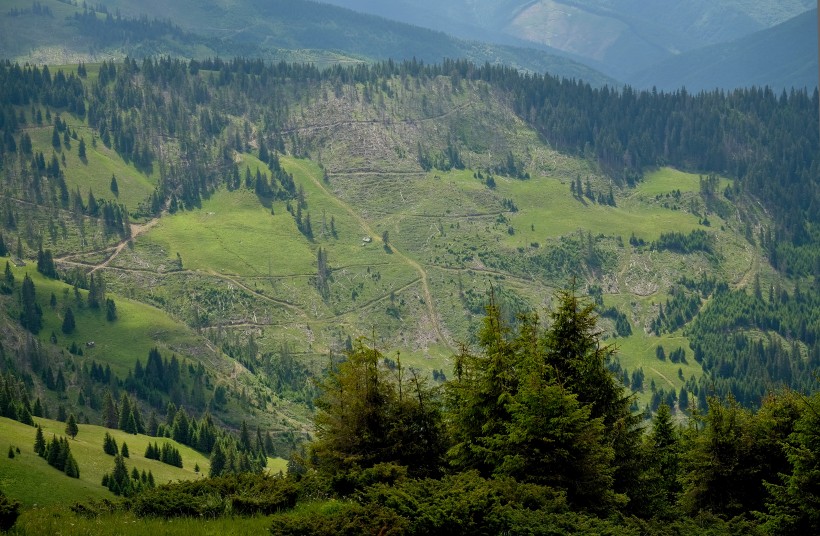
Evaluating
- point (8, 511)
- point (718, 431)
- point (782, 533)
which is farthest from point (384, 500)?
point (718, 431)

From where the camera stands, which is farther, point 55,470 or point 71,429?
point 71,429

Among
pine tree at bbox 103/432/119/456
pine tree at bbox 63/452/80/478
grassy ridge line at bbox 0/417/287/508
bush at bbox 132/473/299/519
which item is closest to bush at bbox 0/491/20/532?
bush at bbox 132/473/299/519

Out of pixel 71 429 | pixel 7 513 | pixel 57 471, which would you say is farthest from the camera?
pixel 71 429

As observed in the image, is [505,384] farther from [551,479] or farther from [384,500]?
[384,500]

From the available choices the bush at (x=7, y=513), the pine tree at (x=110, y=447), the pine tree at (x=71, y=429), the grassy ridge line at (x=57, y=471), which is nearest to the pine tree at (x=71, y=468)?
the grassy ridge line at (x=57, y=471)

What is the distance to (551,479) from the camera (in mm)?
61750

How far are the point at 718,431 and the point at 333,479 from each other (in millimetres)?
30140

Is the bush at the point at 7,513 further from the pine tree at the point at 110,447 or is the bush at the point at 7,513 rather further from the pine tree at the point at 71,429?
the pine tree at the point at 71,429

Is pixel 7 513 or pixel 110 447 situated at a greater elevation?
pixel 7 513

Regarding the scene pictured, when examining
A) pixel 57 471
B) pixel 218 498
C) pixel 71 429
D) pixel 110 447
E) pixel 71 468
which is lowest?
pixel 71 429

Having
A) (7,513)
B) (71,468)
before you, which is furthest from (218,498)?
(71,468)

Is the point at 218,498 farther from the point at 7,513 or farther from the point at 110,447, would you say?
the point at 110,447

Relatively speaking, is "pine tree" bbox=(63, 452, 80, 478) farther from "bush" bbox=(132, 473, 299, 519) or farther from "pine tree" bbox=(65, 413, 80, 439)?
"bush" bbox=(132, 473, 299, 519)

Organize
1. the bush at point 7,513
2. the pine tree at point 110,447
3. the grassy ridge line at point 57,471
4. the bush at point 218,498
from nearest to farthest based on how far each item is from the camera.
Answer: the bush at point 7,513 → the bush at point 218,498 → the grassy ridge line at point 57,471 → the pine tree at point 110,447
